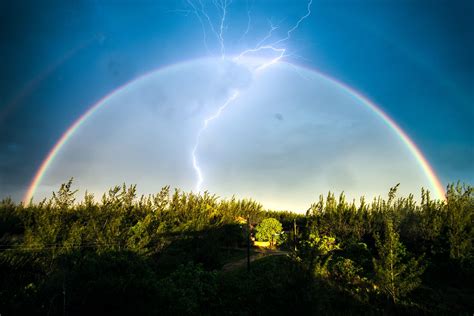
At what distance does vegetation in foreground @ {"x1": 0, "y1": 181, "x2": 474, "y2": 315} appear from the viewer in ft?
26.1

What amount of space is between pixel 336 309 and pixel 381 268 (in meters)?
3.02

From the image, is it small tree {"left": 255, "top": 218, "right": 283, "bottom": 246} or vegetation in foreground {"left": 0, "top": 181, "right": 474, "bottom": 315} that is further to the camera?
small tree {"left": 255, "top": 218, "right": 283, "bottom": 246}

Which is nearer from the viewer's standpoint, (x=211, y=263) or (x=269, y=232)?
(x=211, y=263)

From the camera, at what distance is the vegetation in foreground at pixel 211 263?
7941mm

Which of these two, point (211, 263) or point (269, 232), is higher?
point (269, 232)

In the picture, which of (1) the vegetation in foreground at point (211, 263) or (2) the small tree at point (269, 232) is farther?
(2) the small tree at point (269, 232)

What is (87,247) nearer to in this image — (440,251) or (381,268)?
(381,268)

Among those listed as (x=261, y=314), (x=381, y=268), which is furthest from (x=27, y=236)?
(x=381, y=268)

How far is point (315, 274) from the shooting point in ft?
25.4

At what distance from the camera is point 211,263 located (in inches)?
821

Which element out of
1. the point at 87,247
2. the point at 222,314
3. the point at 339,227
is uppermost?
the point at 339,227

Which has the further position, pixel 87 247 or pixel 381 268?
pixel 87 247

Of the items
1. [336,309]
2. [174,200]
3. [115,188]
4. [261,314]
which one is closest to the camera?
[261,314]

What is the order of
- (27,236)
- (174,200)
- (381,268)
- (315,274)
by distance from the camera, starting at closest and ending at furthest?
1. (315,274)
2. (381,268)
3. (27,236)
4. (174,200)
